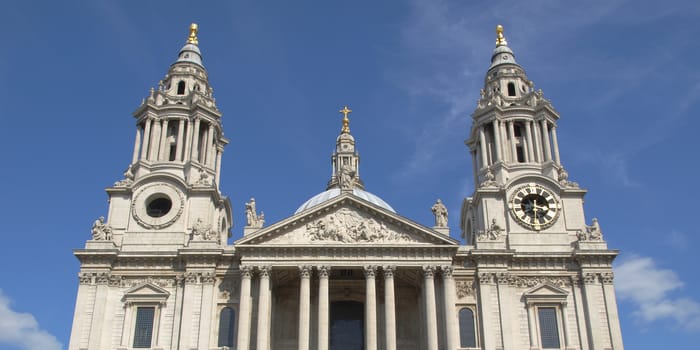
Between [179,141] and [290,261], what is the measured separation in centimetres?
1279

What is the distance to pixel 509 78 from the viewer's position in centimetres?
5588

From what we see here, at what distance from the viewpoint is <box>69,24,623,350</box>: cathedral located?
43656 mm

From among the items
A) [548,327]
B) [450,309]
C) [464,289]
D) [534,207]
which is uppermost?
[534,207]

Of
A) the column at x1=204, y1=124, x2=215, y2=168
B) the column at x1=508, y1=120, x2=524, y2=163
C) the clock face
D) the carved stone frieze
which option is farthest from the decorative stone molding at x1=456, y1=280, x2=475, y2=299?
the column at x1=204, y1=124, x2=215, y2=168

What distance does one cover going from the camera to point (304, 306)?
4338 centimetres

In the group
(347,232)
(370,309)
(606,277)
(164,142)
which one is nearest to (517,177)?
(606,277)

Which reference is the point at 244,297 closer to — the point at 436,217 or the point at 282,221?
the point at 282,221

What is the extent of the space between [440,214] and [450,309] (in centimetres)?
616

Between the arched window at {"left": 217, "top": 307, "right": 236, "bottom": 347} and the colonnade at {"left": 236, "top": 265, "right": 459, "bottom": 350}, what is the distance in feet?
4.15

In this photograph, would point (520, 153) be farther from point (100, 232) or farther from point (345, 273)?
point (100, 232)

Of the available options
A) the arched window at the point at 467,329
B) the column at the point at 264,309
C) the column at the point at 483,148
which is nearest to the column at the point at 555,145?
the column at the point at 483,148

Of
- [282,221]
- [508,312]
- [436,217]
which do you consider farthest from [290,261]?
[508,312]

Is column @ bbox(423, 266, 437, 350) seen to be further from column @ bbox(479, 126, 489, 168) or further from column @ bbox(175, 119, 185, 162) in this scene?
column @ bbox(175, 119, 185, 162)

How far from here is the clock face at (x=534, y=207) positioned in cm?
4809
